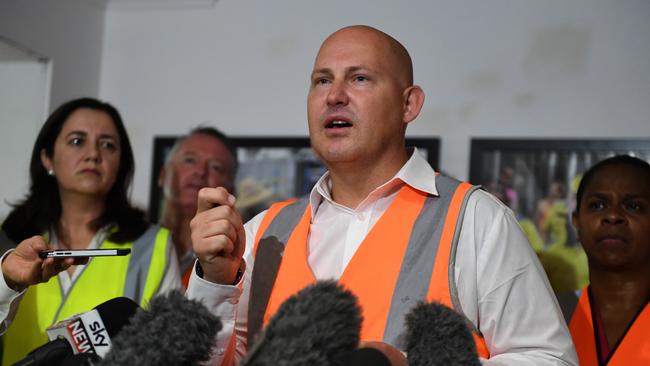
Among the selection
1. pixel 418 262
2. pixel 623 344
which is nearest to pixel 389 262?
pixel 418 262

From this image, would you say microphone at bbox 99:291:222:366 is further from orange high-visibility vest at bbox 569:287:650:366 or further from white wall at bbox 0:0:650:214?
white wall at bbox 0:0:650:214

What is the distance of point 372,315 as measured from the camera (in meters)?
1.46

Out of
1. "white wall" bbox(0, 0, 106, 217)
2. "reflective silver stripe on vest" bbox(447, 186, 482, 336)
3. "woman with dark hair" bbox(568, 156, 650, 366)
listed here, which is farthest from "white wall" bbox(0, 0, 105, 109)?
"reflective silver stripe on vest" bbox(447, 186, 482, 336)

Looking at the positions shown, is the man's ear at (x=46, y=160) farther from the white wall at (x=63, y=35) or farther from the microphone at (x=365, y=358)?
the microphone at (x=365, y=358)

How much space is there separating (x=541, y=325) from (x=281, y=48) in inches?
98.4

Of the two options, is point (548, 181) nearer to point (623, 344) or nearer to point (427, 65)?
point (427, 65)

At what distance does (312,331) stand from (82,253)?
2.68ft

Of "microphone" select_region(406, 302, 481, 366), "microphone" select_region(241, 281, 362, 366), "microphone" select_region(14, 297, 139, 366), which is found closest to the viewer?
"microphone" select_region(241, 281, 362, 366)

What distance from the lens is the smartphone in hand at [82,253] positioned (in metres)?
1.41

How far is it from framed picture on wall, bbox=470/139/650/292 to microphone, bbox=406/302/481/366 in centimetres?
229

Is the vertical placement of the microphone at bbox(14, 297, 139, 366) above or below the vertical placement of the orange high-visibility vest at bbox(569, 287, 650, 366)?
above

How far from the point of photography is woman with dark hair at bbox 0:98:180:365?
2281mm

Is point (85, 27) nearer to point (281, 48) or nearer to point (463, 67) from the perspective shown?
point (281, 48)

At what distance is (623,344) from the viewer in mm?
2203
